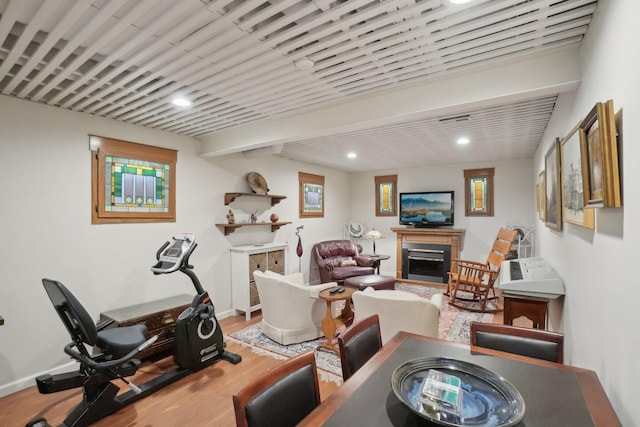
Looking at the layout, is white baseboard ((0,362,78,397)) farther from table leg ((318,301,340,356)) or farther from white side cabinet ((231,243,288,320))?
table leg ((318,301,340,356))

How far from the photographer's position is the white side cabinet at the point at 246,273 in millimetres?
4309

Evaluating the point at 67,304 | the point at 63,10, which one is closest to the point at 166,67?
the point at 63,10

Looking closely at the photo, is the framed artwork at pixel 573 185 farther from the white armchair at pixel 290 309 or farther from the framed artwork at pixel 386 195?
the framed artwork at pixel 386 195

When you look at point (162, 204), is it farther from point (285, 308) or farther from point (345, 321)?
point (345, 321)

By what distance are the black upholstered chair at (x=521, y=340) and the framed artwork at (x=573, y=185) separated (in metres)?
0.62

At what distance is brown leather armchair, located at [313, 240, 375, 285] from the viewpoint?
546 centimetres

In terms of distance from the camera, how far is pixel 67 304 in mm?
2096

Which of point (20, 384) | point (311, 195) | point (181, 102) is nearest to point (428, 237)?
point (311, 195)

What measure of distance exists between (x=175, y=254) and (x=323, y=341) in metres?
1.89

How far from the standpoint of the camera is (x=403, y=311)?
2.64 m

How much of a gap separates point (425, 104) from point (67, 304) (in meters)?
2.93

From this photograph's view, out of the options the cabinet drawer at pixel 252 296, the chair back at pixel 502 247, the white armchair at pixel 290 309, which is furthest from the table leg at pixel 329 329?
the chair back at pixel 502 247

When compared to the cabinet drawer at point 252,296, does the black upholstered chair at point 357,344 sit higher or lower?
higher

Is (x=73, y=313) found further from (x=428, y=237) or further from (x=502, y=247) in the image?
(x=428, y=237)
